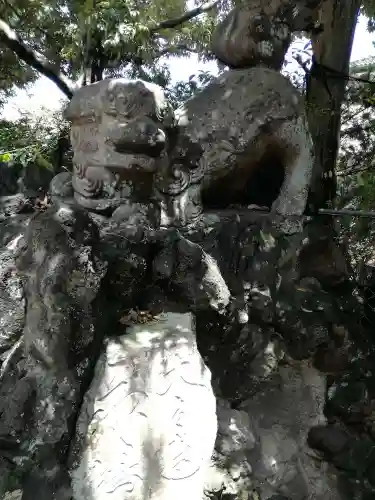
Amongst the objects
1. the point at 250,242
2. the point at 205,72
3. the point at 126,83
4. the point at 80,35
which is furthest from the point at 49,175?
the point at 80,35

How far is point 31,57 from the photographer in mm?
7133

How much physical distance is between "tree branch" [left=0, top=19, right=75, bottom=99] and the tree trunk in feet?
12.7

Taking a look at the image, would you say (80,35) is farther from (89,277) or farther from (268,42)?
(89,277)

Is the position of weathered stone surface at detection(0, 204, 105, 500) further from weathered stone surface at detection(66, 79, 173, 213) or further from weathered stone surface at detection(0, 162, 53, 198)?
weathered stone surface at detection(0, 162, 53, 198)

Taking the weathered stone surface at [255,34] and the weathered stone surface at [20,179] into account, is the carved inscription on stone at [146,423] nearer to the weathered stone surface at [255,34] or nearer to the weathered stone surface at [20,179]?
the weathered stone surface at [20,179]

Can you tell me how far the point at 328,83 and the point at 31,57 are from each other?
419 centimetres

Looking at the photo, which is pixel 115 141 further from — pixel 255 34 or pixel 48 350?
pixel 255 34

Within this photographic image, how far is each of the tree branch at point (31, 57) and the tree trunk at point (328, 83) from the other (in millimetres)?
3866

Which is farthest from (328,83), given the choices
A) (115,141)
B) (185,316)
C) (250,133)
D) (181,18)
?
(181,18)

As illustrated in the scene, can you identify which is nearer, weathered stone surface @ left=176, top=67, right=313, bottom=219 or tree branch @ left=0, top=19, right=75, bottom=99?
weathered stone surface @ left=176, top=67, right=313, bottom=219

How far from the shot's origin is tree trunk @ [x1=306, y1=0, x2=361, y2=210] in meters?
4.64

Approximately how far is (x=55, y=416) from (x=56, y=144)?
406 cm

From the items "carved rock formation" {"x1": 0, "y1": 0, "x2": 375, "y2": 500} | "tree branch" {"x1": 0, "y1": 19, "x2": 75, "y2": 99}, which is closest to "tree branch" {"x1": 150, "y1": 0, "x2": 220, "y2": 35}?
"tree branch" {"x1": 0, "y1": 19, "x2": 75, "y2": 99}

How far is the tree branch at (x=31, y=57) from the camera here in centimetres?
664
